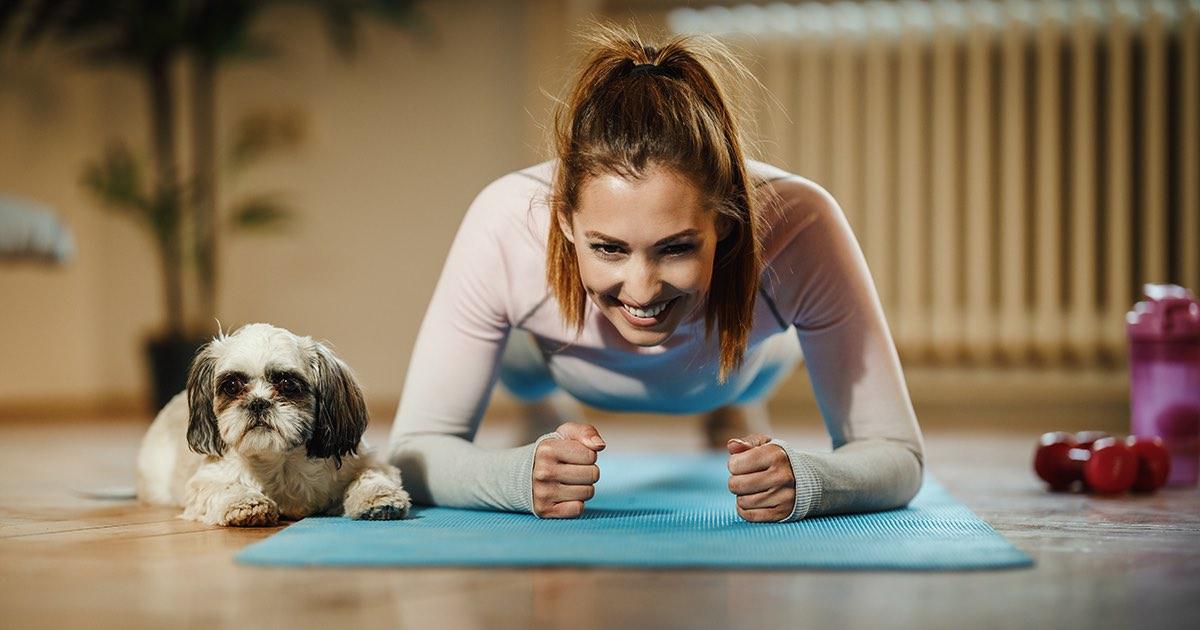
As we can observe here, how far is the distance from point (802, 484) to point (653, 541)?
24cm

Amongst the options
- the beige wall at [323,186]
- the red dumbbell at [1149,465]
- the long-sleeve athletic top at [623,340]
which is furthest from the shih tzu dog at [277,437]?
the beige wall at [323,186]

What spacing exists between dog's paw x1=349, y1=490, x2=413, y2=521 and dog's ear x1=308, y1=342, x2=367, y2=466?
0.25 ft

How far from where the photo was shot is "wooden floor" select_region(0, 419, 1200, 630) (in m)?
1.10

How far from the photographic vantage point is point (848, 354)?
1775 millimetres

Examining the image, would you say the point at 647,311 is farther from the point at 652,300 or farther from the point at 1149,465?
the point at 1149,465

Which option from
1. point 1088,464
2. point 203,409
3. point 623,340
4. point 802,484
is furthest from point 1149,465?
point 203,409

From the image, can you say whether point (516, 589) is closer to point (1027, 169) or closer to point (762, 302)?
point (762, 302)

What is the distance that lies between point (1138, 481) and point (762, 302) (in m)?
0.84

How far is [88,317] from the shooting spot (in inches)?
192

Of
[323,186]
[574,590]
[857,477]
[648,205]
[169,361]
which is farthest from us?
[323,186]

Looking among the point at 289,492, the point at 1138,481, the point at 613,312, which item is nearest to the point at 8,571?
the point at 289,492

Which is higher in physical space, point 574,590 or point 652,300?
point 652,300

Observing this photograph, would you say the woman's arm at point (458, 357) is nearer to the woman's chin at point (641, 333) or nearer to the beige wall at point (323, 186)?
the woman's chin at point (641, 333)

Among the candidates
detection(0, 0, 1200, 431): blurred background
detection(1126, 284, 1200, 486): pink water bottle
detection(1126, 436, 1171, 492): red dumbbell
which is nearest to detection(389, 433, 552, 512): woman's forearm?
detection(1126, 436, 1171, 492): red dumbbell
